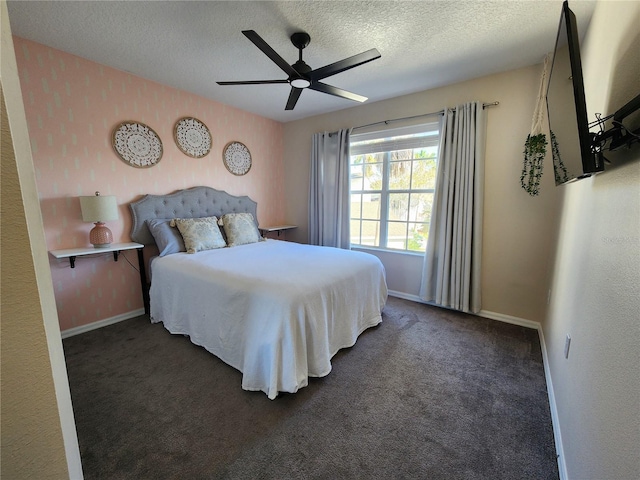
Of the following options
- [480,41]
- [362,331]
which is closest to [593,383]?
[362,331]

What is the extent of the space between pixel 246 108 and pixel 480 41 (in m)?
2.90

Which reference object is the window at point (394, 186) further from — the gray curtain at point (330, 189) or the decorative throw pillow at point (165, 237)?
the decorative throw pillow at point (165, 237)

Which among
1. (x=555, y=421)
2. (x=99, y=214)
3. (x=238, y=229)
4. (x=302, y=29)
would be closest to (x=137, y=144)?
(x=99, y=214)

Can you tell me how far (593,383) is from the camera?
106cm

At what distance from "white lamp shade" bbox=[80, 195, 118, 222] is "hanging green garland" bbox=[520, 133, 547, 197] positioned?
395 cm

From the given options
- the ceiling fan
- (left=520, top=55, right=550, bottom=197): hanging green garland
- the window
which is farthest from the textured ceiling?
the window

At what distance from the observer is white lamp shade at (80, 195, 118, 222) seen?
2.40 m

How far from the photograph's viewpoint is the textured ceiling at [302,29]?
1807 millimetres

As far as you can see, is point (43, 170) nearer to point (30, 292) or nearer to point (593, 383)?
point (30, 292)

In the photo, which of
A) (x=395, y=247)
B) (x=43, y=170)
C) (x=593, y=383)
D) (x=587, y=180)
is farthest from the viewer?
(x=395, y=247)

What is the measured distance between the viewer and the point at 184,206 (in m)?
3.29

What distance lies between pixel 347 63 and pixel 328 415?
7.82 feet

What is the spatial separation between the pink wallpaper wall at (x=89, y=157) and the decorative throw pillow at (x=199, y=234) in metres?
0.54

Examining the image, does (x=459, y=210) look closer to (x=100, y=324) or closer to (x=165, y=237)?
(x=165, y=237)
